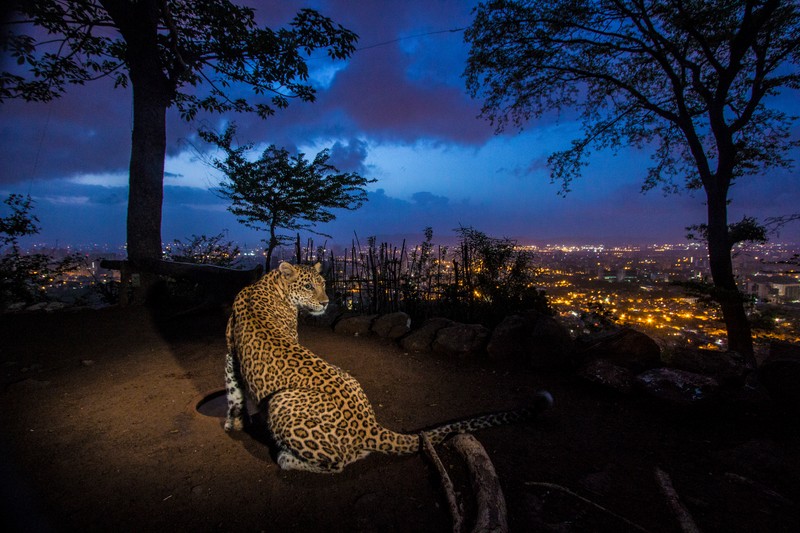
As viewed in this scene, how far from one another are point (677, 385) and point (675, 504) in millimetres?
2151

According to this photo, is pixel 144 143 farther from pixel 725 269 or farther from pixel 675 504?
pixel 725 269

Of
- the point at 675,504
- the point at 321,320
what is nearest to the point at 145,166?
the point at 321,320

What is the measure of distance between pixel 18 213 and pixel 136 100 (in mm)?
4368

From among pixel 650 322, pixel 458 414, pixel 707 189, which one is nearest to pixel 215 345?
pixel 458 414

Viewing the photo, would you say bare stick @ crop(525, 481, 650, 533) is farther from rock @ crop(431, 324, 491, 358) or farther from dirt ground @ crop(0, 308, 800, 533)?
rock @ crop(431, 324, 491, 358)

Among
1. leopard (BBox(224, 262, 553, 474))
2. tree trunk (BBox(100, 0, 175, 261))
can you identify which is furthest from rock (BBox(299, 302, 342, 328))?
tree trunk (BBox(100, 0, 175, 261))

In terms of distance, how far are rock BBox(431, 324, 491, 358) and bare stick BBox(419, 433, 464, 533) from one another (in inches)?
123

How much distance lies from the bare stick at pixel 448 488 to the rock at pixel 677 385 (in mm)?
3165

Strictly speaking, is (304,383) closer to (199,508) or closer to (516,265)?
(199,508)

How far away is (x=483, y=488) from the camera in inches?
95.3

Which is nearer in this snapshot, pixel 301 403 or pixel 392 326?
pixel 301 403

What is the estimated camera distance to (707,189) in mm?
7215

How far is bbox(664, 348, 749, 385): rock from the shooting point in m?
3.91

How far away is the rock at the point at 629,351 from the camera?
467 centimetres
